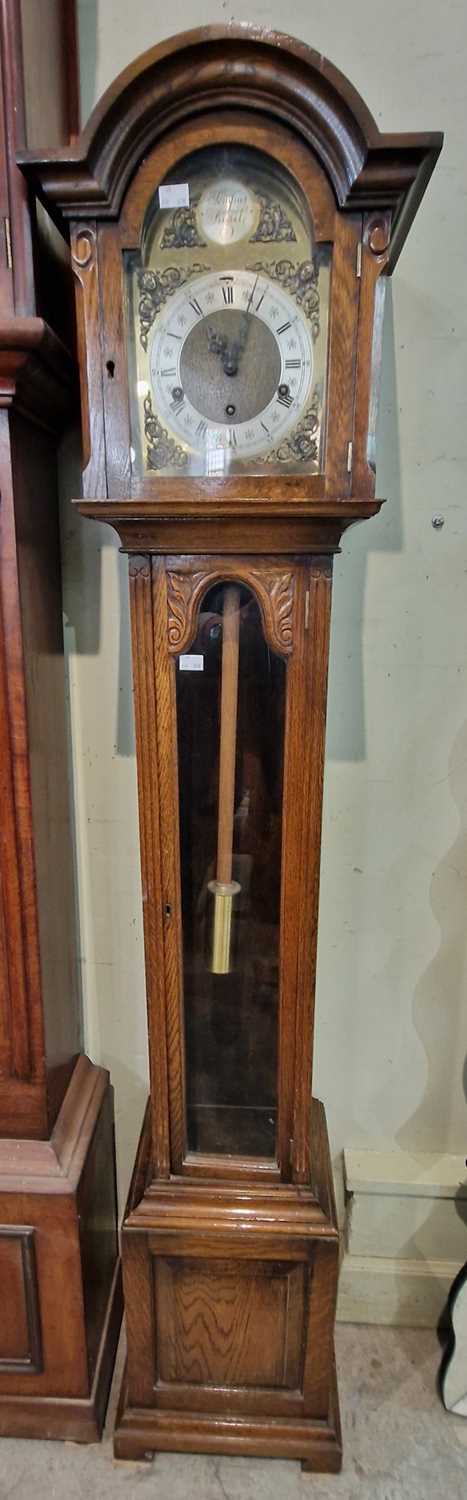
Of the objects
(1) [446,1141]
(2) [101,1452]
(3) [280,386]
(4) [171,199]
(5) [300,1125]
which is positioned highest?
(4) [171,199]

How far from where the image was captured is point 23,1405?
111 centimetres

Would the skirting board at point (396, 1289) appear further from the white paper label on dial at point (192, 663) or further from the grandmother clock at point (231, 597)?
the white paper label on dial at point (192, 663)

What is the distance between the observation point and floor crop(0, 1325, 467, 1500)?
3.48 feet

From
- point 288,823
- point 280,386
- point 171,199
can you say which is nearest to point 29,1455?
point 288,823

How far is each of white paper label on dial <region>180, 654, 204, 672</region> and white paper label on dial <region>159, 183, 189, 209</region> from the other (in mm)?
417

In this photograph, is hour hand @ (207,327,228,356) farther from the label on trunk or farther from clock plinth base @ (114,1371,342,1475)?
clock plinth base @ (114,1371,342,1475)

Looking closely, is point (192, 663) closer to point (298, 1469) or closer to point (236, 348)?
point (236, 348)

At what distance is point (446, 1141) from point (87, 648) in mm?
899

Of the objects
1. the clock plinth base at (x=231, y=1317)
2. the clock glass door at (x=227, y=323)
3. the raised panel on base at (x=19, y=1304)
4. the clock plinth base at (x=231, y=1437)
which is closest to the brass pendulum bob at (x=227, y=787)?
the clock glass door at (x=227, y=323)

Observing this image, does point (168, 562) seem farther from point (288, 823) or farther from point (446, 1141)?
point (446, 1141)

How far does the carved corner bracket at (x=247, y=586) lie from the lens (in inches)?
33.0

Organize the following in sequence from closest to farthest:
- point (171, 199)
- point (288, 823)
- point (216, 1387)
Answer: point (171, 199) → point (288, 823) → point (216, 1387)

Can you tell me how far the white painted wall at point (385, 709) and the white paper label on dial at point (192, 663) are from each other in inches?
9.6

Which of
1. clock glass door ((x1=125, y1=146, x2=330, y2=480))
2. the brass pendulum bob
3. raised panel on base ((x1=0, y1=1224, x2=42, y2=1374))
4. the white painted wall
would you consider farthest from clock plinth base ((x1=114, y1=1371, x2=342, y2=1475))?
clock glass door ((x1=125, y1=146, x2=330, y2=480))
